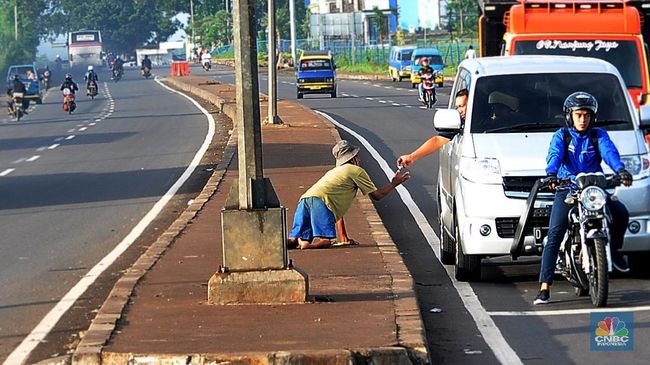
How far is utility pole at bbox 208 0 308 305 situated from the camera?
31.1 feet

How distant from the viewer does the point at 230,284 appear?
31.1ft

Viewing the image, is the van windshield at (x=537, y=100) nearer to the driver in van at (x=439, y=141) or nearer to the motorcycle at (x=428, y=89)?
the driver in van at (x=439, y=141)

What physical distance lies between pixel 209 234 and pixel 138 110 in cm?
3736

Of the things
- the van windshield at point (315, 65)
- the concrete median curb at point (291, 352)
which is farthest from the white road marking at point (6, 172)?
the van windshield at point (315, 65)

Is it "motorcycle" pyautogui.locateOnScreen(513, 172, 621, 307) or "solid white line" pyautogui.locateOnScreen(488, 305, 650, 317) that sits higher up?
"motorcycle" pyautogui.locateOnScreen(513, 172, 621, 307)

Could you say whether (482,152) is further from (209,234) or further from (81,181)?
(81,181)

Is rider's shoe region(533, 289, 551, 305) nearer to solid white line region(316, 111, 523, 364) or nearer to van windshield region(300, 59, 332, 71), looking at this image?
solid white line region(316, 111, 523, 364)

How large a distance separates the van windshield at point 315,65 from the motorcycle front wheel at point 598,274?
45.7 m

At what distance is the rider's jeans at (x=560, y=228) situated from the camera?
10.0 m

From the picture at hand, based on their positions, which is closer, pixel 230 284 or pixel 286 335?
pixel 286 335

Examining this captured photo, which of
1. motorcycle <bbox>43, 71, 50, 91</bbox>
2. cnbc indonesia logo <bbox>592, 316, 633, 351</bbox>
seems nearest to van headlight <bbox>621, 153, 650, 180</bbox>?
cnbc indonesia logo <bbox>592, 316, 633, 351</bbox>

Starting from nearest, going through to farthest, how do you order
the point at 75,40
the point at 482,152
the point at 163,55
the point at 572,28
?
the point at 482,152 → the point at 572,28 → the point at 75,40 → the point at 163,55

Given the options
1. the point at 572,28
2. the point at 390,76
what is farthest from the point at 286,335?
the point at 390,76

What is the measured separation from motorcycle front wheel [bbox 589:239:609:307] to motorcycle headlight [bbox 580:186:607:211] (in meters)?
0.24
